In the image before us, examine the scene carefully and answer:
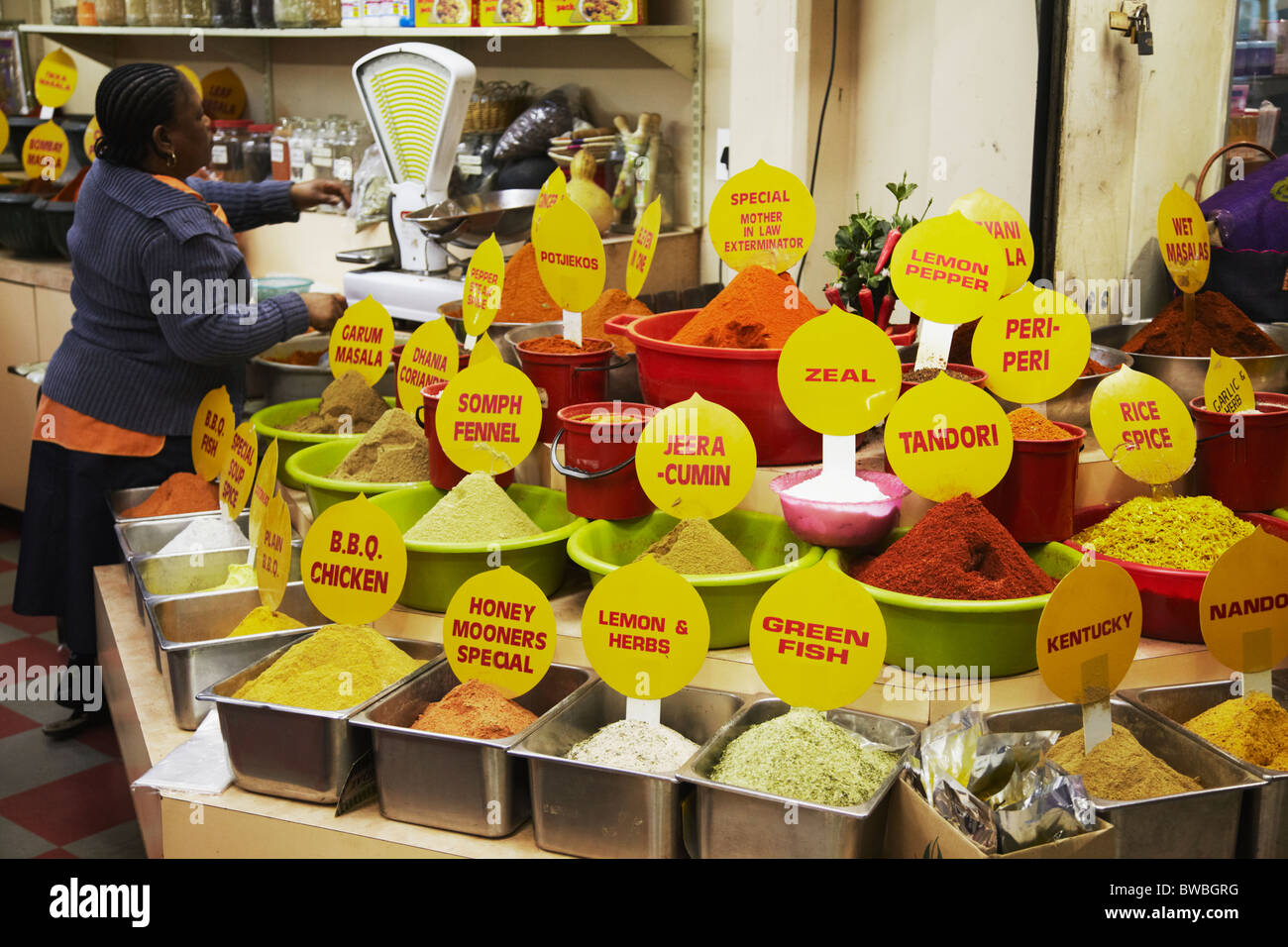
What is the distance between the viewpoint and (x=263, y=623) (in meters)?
1.59

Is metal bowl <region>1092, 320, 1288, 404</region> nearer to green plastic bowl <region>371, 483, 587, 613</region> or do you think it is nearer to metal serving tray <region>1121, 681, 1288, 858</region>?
metal serving tray <region>1121, 681, 1288, 858</region>

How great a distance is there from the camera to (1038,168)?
2.32 metres

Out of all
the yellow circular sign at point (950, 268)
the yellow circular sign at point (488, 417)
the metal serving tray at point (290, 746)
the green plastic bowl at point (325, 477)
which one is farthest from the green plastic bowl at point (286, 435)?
the yellow circular sign at point (950, 268)

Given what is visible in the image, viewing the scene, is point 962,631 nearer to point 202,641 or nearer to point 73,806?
point 202,641

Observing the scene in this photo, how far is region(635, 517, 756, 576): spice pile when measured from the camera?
1.44 metres

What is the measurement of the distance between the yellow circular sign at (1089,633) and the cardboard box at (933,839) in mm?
166

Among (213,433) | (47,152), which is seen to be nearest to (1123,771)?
(213,433)

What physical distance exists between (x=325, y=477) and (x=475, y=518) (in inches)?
14.2

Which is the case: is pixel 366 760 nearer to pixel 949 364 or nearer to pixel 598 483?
pixel 598 483

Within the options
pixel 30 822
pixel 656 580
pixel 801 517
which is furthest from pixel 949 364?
pixel 30 822

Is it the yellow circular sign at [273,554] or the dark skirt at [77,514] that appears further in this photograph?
the dark skirt at [77,514]

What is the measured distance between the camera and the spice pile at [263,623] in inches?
62.3

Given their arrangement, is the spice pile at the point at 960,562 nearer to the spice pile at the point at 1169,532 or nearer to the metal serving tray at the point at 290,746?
the spice pile at the point at 1169,532

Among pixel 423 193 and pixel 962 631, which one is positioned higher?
pixel 423 193
